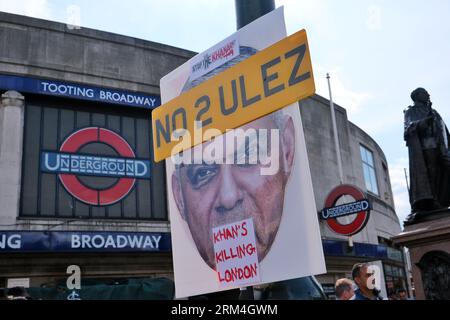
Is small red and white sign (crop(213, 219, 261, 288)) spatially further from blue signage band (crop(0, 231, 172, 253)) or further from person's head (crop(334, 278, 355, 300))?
blue signage band (crop(0, 231, 172, 253))

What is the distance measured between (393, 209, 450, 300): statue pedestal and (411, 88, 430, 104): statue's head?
1668mm

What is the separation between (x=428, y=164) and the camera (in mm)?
6793

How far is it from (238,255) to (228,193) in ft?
1.38

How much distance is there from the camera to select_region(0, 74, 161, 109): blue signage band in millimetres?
16766

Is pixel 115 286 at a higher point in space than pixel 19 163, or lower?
lower

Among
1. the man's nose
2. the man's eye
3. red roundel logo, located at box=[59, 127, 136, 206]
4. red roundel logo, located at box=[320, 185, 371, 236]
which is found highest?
red roundel logo, located at box=[59, 127, 136, 206]

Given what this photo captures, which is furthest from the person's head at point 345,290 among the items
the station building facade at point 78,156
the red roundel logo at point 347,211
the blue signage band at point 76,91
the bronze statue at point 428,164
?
the blue signage band at point 76,91

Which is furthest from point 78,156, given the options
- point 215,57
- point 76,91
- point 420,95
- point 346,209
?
point 215,57

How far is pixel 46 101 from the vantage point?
57.5 feet

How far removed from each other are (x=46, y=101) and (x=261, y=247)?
15.6 m

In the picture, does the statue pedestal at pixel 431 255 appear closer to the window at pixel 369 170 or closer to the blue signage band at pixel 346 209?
the blue signage band at pixel 346 209

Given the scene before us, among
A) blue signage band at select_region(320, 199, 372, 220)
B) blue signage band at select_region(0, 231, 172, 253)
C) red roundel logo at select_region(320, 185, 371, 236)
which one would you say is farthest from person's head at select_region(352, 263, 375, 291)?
blue signage band at select_region(320, 199, 372, 220)
